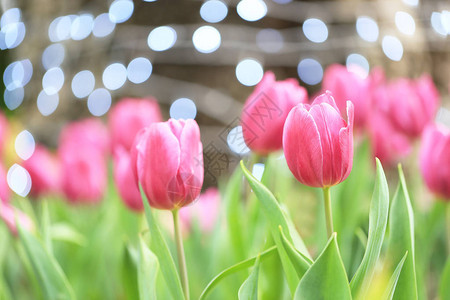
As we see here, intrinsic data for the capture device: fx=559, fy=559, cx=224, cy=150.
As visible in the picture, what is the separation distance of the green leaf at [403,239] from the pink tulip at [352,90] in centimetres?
23

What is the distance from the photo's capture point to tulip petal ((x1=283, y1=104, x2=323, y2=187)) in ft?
1.04

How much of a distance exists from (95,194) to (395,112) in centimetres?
44

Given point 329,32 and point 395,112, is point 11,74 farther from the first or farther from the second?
point 395,112

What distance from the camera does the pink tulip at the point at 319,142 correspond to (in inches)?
12.4

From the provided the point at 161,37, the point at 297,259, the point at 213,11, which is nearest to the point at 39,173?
the point at 297,259

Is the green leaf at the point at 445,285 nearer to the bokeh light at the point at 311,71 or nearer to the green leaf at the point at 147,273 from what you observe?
the green leaf at the point at 147,273

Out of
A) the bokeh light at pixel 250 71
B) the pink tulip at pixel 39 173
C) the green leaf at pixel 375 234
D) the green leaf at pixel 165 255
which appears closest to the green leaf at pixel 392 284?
the green leaf at pixel 375 234

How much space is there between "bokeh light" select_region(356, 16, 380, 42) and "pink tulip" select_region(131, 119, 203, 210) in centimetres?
132

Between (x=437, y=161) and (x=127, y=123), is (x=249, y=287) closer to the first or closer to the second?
(x=437, y=161)

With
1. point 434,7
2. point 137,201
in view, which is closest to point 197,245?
point 137,201

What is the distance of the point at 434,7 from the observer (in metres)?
1.64

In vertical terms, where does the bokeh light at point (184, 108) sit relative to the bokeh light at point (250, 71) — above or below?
below

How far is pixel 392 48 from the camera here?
1530 mm

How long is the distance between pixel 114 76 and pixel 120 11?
0.76 feet
